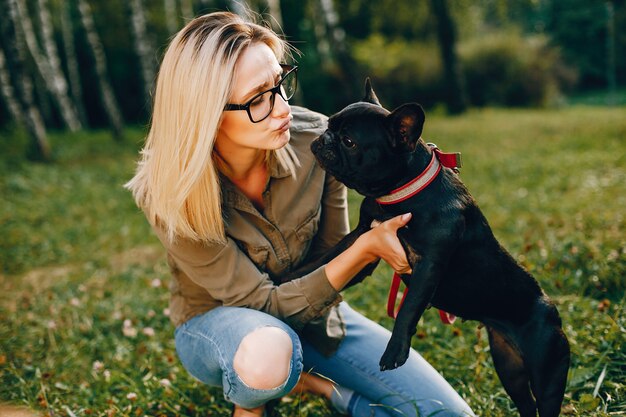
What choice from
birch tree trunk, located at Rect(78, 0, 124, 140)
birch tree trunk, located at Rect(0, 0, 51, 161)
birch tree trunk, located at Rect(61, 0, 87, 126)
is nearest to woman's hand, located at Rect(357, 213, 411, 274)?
birch tree trunk, located at Rect(0, 0, 51, 161)

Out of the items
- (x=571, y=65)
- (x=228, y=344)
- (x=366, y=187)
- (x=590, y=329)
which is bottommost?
(x=571, y=65)

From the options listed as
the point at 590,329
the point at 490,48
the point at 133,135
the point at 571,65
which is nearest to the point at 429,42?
the point at 490,48

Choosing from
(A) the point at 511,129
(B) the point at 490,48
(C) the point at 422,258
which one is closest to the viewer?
(C) the point at 422,258

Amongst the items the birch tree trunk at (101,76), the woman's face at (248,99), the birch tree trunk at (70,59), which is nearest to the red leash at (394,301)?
the woman's face at (248,99)

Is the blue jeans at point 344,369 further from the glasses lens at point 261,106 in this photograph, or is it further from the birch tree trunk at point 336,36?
the birch tree trunk at point 336,36

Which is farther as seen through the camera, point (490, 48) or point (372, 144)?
point (490, 48)

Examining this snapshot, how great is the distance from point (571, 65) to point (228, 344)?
24.7 m

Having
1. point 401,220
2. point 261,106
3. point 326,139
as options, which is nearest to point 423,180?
point 401,220

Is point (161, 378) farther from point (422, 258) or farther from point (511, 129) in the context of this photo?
point (511, 129)

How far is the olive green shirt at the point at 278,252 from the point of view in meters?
2.63

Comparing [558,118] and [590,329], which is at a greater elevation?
[590,329]

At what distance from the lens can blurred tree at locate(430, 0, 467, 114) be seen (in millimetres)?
14992

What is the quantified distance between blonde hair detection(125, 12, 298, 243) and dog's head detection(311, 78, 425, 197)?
0.49 meters

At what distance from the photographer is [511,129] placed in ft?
37.9
